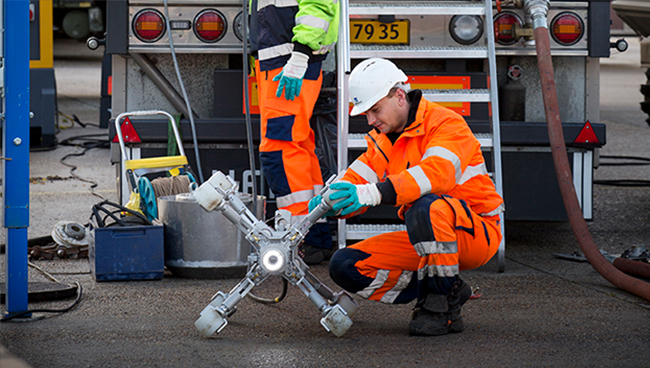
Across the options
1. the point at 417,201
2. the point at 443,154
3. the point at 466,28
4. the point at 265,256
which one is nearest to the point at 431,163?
the point at 443,154

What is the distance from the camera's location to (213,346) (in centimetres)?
319

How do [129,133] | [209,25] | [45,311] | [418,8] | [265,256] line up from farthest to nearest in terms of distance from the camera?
[209,25] → [129,133] → [418,8] → [45,311] → [265,256]

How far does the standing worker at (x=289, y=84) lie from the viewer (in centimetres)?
437

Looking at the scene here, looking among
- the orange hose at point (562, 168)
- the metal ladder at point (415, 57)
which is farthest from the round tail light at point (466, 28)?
the orange hose at point (562, 168)

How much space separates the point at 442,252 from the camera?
10.6 ft

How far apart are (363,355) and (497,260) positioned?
154 cm

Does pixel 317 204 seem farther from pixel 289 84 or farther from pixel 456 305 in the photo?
pixel 289 84

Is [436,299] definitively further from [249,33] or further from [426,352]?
[249,33]

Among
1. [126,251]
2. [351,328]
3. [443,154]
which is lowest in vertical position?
[351,328]

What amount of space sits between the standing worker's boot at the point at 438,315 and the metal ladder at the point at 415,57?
3.40ft

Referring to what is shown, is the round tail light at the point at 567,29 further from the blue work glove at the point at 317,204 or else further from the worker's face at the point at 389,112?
the blue work glove at the point at 317,204

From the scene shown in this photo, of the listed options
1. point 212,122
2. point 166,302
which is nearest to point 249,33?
point 212,122

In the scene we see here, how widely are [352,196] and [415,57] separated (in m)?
1.63

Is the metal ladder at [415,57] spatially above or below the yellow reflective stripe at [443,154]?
above
